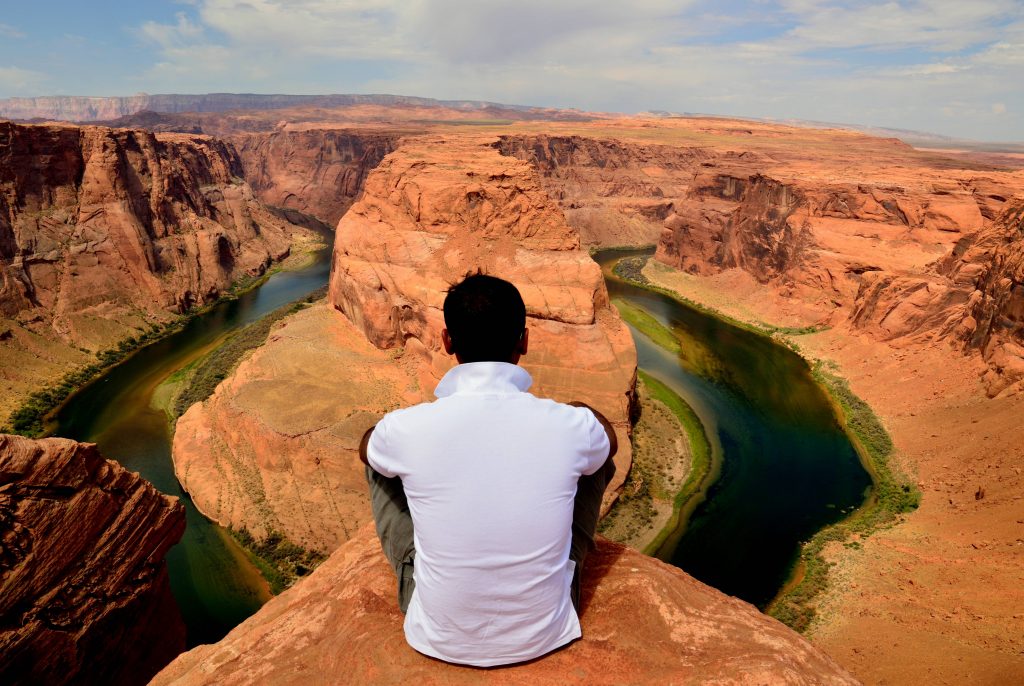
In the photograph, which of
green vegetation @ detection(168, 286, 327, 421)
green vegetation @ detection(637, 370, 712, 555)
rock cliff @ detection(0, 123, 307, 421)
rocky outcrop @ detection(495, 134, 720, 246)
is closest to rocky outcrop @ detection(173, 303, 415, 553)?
green vegetation @ detection(168, 286, 327, 421)

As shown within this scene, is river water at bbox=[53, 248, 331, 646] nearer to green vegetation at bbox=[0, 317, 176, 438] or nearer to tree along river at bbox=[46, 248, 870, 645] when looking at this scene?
tree along river at bbox=[46, 248, 870, 645]

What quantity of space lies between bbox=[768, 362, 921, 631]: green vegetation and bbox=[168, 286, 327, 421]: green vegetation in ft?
97.9

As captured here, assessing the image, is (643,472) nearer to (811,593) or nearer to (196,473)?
(811,593)

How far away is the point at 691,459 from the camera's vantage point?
2622cm

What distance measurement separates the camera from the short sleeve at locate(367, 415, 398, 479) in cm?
347

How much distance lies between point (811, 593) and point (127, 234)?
52.9 meters

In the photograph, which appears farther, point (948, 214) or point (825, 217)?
point (825, 217)

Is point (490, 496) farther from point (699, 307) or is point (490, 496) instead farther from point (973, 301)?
point (699, 307)

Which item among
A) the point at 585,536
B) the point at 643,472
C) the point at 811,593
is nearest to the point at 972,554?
the point at 811,593

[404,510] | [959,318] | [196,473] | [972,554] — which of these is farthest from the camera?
[959,318]

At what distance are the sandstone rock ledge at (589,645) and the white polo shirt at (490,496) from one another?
1.93ft

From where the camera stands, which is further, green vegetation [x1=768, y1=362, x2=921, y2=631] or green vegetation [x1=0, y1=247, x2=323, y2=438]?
green vegetation [x1=0, y1=247, x2=323, y2=438]

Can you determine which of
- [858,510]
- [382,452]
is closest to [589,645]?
[382,452]

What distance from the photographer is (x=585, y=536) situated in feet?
14.3
